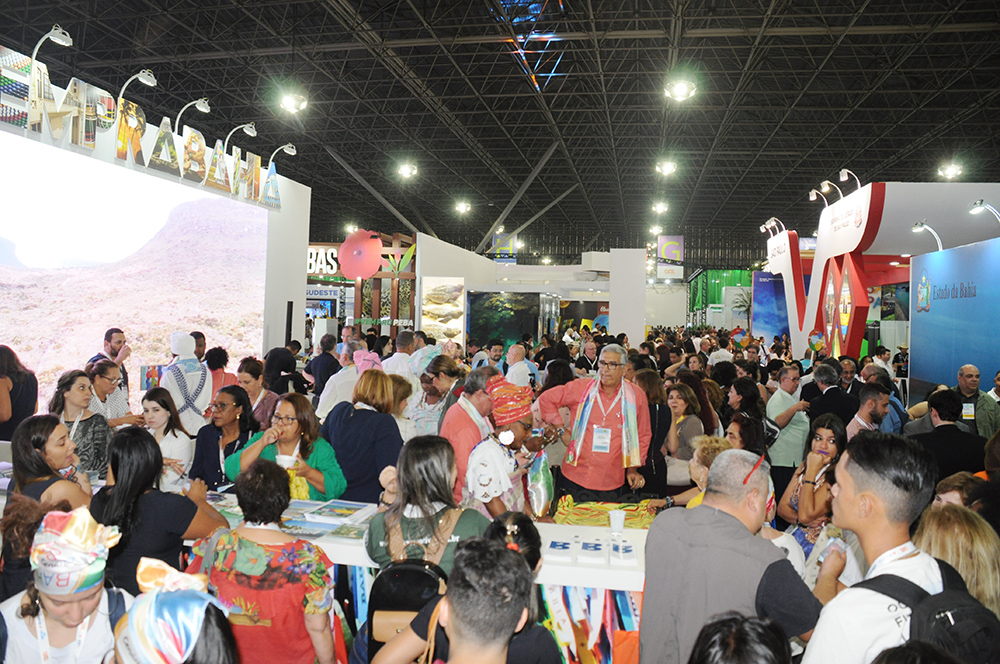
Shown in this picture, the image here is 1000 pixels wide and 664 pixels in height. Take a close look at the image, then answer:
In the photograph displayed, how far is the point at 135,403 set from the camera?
693 centimetres

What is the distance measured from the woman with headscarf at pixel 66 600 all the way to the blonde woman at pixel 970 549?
2001 mm

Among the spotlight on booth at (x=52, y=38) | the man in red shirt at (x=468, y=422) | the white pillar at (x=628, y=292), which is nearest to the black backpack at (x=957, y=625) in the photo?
the man in red shirt at (x=468, y=422)

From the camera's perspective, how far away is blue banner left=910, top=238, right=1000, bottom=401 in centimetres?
676

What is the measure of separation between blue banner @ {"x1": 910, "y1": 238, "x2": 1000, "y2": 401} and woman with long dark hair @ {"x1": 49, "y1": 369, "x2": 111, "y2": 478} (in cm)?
747

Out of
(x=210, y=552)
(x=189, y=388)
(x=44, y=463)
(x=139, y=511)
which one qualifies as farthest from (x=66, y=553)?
(x=189, y=388)

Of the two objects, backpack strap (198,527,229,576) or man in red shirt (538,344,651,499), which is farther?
man in red shirt (538,344,651,499)

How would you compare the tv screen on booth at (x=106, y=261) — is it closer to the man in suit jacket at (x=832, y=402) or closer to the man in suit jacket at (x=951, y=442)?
the man in suit jacket at (x=832, y=402)

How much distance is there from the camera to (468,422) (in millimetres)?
3238

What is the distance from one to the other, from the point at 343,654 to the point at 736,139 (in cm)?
1778

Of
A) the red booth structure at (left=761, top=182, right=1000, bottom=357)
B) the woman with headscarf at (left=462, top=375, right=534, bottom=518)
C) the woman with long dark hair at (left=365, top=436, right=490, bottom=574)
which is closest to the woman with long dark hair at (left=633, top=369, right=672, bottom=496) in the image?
the woman with headscarf at (left=462, top=375, right=534, bottom=518)

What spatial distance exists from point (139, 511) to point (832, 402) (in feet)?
15.0

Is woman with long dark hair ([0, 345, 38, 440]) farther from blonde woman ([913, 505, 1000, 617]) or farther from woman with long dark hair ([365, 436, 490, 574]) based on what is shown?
blonde woman ([913, 505, 1000, 617])

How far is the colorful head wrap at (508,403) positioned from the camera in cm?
345

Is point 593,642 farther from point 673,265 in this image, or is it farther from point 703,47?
point 673,265
